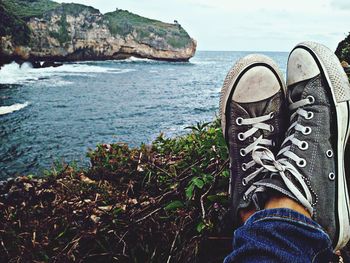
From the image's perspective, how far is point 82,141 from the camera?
30.6ft

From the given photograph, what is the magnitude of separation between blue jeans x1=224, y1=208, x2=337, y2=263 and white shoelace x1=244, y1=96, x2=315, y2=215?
0.51 feet

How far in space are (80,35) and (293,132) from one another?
2271 inches

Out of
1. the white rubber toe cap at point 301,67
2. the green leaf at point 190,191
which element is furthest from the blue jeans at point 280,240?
the white rubber toe cap at point 301,67

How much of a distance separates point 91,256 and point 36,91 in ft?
68.5

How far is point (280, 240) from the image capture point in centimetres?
110

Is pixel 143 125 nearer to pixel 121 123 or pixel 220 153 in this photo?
pixel 121 123

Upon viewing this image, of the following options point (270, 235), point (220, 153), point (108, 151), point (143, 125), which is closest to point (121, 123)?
point (143, 125)

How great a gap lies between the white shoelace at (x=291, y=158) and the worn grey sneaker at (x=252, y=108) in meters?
0.06

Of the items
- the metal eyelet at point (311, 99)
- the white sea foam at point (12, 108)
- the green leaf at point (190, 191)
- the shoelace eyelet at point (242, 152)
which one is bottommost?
the white sea foam at point (12, 108)

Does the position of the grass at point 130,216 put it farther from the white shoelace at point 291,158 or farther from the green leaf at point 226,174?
the white shoelace at point 291,158

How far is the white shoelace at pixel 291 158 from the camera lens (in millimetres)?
1340

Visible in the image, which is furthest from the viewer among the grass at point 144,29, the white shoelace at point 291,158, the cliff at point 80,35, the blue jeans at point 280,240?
the grass at point 144,29

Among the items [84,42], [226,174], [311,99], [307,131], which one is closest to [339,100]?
[311,99]

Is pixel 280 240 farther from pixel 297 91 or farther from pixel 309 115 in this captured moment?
pixel 297 91
